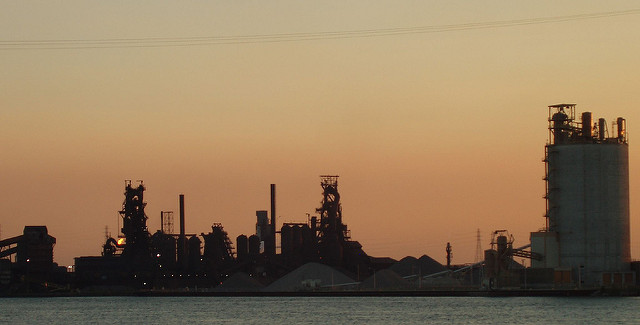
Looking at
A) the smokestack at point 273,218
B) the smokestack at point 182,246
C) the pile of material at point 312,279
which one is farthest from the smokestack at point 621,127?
the smokestack at point 182,246

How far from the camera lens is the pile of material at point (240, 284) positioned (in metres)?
152

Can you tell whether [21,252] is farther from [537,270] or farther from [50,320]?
[537,270]

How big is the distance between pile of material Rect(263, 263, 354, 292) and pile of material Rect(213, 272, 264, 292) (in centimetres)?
285

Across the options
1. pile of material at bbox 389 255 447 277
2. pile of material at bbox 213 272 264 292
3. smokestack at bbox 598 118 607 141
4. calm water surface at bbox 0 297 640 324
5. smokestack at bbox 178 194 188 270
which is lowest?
calm water surface at bbox 0 297 640 324

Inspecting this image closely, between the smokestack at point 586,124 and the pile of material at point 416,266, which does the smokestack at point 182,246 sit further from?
the smokestack at point 586,124

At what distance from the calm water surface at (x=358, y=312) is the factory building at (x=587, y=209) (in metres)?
5.26

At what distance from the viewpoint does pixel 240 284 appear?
15338 cm

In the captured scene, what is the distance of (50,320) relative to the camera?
99000 mm

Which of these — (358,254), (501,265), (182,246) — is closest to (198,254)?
(182,246)

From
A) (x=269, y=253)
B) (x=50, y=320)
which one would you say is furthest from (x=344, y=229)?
(x=50, y=320)

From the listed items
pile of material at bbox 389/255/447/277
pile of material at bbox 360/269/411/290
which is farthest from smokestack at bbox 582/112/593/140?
pile of material at bbox 389/255/447/277

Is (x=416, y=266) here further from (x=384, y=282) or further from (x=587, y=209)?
(x=587, y=209)

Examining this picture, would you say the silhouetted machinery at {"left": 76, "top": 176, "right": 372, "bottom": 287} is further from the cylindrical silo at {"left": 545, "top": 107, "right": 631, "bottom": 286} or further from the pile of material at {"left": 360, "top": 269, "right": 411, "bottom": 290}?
the cylindrical silo at {"left": 545, "top": 107, "right": 631, "bottom": 286}

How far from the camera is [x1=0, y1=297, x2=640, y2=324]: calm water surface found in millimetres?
85562
